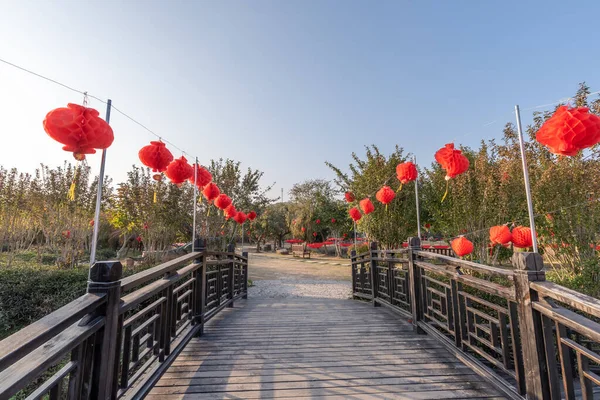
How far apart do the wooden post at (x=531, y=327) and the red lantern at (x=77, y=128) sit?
3.22m

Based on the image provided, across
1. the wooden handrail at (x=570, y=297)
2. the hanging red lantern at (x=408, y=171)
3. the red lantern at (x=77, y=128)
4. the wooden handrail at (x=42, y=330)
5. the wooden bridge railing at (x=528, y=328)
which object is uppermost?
the hanging red lantern at (x=408, y=171)

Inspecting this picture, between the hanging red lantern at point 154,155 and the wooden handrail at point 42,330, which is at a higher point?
the hanging red lantern at point 154,155

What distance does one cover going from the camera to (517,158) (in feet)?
22.1

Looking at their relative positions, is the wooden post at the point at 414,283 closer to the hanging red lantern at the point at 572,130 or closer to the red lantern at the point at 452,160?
the red lantern at the point at 452,160

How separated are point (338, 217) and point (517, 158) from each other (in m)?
14.6

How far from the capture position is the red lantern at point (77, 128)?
1979mm

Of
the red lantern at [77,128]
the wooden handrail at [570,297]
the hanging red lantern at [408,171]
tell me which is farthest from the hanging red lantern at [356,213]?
the red lantern at [77,128]

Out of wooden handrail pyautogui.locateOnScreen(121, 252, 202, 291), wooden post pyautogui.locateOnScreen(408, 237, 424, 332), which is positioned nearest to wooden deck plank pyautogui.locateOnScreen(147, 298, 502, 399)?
wooden post pyautogui.locateOnScreen(408, 237, 424, 332)

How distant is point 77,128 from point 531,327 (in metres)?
3.46

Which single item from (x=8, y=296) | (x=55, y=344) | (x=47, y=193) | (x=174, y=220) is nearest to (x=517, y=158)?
(x=55, y=344)

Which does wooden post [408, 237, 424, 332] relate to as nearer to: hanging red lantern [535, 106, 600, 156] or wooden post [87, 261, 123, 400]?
hanging red lantern [535, 106, 600, 156]

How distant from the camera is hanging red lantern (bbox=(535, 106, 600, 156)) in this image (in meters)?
2.32

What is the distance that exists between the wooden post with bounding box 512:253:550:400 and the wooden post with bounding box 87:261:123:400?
2.60 m

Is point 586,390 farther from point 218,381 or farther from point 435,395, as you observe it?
point 218,381
